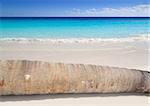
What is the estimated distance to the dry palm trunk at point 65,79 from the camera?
3.66 feet

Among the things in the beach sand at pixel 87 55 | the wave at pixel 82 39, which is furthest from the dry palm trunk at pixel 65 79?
the wave at pixel 82 39

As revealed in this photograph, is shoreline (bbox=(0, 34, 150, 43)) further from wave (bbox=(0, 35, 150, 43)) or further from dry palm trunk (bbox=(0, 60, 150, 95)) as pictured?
dry palm trunk (bbox=(0, 60, 150, 95))

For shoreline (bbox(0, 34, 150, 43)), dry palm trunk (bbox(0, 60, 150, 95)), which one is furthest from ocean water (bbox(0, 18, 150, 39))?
dry palm trunk (bbox(0, 60, 150, 95))

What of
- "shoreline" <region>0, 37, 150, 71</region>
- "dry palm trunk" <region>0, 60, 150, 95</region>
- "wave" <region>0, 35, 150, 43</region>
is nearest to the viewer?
"dry palm trunk" <region>0, 60, 150, 95</region>

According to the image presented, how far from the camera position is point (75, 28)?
1810 mm

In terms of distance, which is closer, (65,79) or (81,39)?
(65,79)

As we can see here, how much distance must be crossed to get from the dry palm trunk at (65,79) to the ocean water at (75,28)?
0.51 metres

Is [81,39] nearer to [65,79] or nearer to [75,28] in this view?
[75,28]

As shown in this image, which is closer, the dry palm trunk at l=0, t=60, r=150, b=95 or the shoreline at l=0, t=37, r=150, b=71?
the dry palm trunk at l=0, t=60, r=150, b=95

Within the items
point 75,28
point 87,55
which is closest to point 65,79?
point 87,55

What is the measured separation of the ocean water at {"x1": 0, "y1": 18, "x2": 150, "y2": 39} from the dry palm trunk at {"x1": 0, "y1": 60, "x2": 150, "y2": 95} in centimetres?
51

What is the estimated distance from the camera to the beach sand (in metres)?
1.14

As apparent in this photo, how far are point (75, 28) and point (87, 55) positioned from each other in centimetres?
38

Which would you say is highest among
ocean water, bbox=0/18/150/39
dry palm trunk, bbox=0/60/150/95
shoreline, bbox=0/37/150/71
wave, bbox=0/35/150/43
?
ocean water, bbox=0/18/150/39
